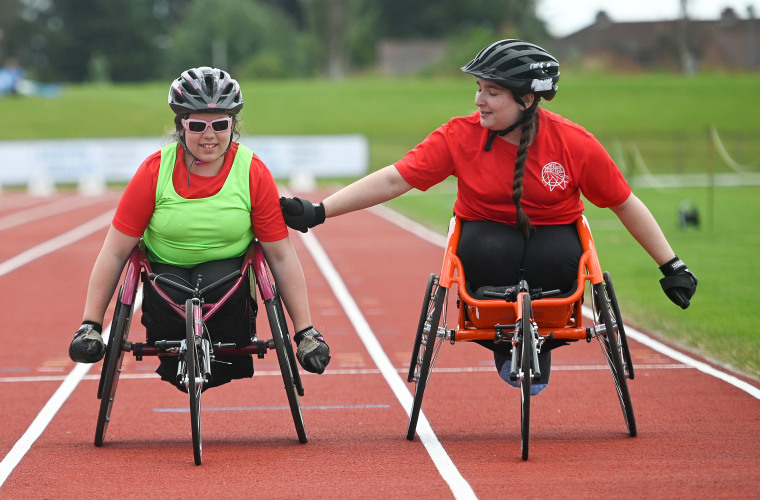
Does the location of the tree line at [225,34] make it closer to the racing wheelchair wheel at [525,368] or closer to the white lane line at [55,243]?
the white lane line at [55,243]

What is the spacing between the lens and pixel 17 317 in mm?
12109

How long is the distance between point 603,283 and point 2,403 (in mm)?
3728

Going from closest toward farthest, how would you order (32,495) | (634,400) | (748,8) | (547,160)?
(32,495)
(547,160)
(634,400)
(748,8)

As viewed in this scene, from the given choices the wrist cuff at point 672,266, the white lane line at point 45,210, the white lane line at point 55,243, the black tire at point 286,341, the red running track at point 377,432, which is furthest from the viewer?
the white lane line at point 45,210

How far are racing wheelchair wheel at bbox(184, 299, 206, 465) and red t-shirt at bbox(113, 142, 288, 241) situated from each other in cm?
47

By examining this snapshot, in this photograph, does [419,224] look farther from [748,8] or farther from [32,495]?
[748,8]

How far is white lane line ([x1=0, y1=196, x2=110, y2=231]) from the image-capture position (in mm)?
25766

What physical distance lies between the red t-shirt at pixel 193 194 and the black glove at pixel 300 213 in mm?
59

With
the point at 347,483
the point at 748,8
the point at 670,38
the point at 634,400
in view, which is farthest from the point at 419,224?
the point at 670,38

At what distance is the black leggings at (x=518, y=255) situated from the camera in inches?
247

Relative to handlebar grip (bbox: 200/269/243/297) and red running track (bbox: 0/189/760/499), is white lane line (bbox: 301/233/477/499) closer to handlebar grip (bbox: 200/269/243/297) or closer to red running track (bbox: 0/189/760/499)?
red running track (bbox: 0/189/760/499)

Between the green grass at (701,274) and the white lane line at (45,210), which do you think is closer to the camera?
the green grass at (701,274)

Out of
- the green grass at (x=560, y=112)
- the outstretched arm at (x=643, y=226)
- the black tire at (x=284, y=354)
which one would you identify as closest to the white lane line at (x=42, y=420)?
the black tire at (x=284, y=354)

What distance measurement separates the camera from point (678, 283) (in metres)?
6.56
